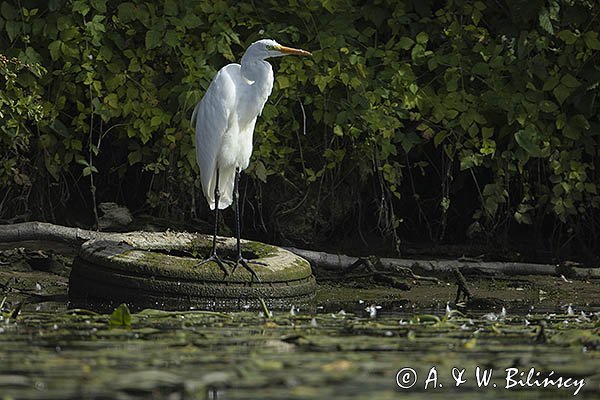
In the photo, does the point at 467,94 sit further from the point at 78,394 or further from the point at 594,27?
the point at 78,394

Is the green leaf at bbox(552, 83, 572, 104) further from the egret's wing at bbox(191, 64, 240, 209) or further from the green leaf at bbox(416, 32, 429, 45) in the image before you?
the egret's wing at bbox(191, 64, 240, 209)

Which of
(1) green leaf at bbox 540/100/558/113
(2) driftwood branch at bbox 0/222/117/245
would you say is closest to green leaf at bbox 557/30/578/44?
(1) green leaf at bbox 540/100/558/113

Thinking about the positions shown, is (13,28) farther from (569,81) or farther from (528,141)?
(569,81)

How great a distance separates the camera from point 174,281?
6.15 meters

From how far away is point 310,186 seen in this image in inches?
324

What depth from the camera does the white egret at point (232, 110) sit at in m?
6.84

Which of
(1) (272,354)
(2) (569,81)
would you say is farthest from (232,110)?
(1) (272,354)

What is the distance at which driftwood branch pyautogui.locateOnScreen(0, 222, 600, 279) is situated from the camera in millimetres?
7277

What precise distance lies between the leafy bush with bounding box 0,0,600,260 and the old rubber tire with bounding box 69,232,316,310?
4.80 ft

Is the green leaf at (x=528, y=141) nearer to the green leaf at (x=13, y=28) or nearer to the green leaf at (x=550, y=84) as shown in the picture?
the green leaf at (x=550, y=84)

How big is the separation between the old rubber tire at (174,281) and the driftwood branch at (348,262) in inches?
33.5

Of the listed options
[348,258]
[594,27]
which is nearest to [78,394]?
[348,258]

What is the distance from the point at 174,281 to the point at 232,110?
1.22m

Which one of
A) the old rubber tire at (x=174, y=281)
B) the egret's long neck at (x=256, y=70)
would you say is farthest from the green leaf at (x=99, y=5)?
the old rubber tire at (x=174, y=281)
